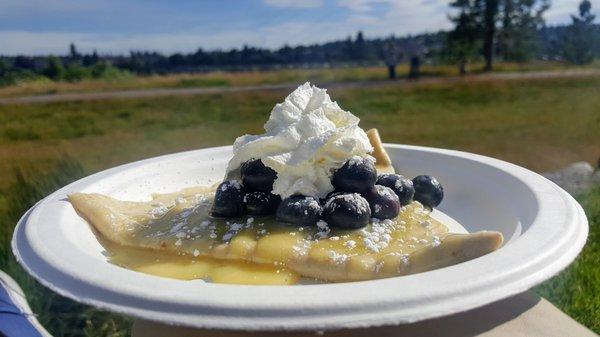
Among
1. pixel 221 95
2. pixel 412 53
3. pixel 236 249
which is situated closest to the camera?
pixel 236 249

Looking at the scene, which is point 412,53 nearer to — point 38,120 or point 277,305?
point 38,120

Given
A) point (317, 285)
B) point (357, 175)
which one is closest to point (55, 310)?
point (357, 175)

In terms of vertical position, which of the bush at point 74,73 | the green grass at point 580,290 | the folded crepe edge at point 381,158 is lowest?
the green grass at point 580,290

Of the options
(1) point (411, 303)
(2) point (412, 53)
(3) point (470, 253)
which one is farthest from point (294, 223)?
(2) point (412, 53)

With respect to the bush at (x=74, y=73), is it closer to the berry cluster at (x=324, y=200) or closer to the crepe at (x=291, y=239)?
the crepe at (x=291, y=239)

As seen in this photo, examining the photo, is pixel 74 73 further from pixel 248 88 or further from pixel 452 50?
pixel 452 50

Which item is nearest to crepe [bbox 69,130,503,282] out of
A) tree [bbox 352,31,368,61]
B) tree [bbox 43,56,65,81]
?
tree [bbox 43,56,65,81]

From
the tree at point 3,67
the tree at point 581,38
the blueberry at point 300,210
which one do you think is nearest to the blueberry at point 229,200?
the blueberry at point 300,210
